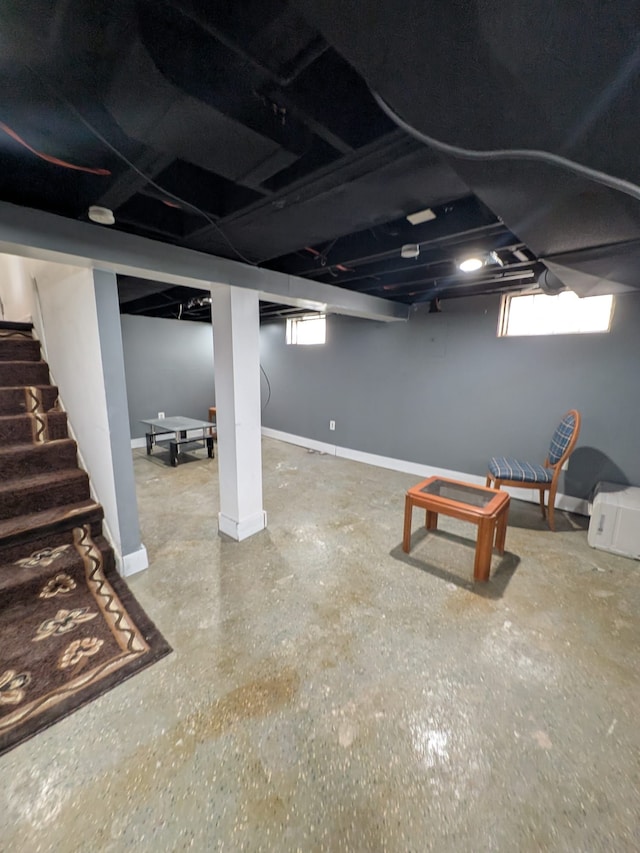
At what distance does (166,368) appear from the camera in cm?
541

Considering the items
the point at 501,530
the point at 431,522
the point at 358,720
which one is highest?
the point at 501,530

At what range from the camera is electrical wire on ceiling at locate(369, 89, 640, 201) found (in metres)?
0.75

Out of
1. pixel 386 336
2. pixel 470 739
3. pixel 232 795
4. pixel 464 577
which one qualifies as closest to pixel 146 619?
pixel 232 795

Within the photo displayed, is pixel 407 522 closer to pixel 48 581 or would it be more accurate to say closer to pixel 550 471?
pixel 550 471

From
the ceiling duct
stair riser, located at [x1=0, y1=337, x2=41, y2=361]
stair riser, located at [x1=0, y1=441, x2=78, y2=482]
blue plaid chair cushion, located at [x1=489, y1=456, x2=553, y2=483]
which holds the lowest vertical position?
blue plaid chair cushion, located at [x1=489, y1=456, x2=553, y2=483]

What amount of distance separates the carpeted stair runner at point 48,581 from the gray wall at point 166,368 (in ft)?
7.14

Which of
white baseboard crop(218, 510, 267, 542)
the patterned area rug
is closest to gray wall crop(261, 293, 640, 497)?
white baseboard crop(218, 510, 267, 542)

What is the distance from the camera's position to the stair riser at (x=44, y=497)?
212 centimetres

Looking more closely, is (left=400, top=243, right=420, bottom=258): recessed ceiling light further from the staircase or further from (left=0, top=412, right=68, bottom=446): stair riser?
(left=0, top=412, right=68, bottom=446): stair riser

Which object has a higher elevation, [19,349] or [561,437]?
[19,349]

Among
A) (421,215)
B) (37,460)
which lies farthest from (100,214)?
(37,460)

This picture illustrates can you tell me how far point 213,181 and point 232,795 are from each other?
241cm

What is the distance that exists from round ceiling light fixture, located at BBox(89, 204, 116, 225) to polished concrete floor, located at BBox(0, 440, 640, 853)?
6.67 feet

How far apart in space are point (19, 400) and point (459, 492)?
3.43 m
